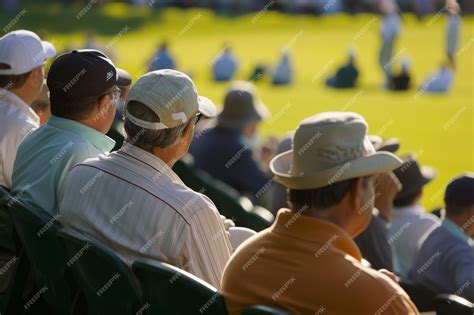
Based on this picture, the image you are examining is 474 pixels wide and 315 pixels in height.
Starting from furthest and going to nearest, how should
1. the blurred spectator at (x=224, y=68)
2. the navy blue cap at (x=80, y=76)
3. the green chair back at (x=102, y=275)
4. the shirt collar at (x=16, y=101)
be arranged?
the blurred spectator at (x=224, y=68) → the shirt collar at (x=16, y=101) → the navy blue cap at (x=80, y=76) → the green chair back at (x=102, y=275)

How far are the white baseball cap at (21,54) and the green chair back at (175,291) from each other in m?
2.22

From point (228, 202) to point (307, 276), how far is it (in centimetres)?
312

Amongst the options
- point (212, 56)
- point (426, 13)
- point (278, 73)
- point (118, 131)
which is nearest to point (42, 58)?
point (118, 131)

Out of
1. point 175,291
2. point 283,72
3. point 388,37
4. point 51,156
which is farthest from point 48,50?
point 388,37

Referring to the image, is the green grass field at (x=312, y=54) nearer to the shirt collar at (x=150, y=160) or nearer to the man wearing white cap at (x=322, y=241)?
the shirt collar at (x=150, y=160)

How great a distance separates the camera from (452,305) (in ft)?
16.2

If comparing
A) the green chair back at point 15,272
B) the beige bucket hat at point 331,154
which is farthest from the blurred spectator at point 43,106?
the beige bucket hat at point 331,154

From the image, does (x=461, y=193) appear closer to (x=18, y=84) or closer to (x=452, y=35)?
(x=18, y=84)

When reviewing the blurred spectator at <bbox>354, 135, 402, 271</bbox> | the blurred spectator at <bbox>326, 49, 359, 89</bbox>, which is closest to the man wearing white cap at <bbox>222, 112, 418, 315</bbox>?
the blurred spectator at <bbox>354, 135, 402, 271</bbox>

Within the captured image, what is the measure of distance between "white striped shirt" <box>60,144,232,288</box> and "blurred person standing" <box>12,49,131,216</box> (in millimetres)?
399

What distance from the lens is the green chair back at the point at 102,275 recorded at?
4.02 metres

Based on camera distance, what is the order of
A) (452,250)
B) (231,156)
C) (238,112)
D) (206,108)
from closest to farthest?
(206,108) < (452,250) < (231,156) < (238,112)

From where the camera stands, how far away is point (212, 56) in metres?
34.1

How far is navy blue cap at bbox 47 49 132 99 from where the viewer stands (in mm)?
4961
